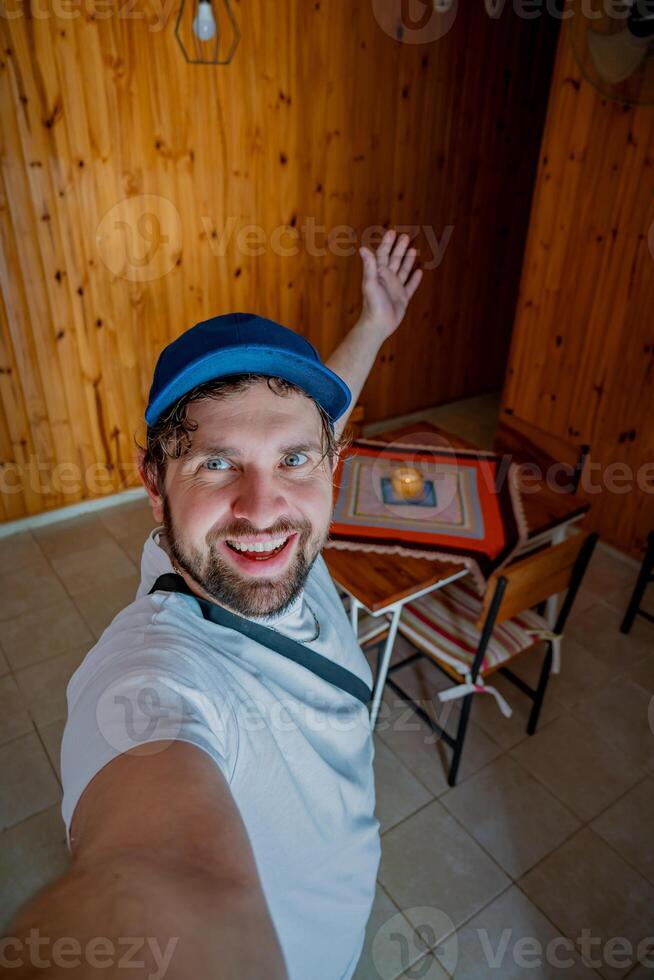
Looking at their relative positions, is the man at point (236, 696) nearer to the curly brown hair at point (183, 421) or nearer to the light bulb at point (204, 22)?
the curly brown hair at point (183, 421)

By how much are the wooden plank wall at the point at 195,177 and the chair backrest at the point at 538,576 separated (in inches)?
91.4

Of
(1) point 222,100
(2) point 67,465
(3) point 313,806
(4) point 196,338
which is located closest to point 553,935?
(3) point 313,806

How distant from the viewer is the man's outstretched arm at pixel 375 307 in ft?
5.19

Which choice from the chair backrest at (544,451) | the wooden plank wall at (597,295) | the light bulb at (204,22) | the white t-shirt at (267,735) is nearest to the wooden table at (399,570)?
the chair backrest at (544,451)

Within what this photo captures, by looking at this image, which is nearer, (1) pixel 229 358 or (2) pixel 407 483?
(1) pixel 229 358

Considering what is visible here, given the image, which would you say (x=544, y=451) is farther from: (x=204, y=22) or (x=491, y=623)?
(x=204, y=22)

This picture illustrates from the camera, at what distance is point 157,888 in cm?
55

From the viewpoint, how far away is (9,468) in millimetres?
3117

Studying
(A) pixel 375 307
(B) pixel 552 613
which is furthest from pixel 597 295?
(A) pixel 375 307

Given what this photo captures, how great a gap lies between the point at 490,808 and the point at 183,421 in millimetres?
1716

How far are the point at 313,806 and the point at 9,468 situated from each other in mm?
2797

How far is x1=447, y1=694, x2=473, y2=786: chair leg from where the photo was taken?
1.92 m

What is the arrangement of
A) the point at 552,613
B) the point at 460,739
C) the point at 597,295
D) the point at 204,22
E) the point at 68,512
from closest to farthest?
1. the point at 460,739
2. the point at 552,613
3. the point at 204,22
4. the point at 597,295
5. the point at 68,512

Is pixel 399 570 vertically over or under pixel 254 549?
under
